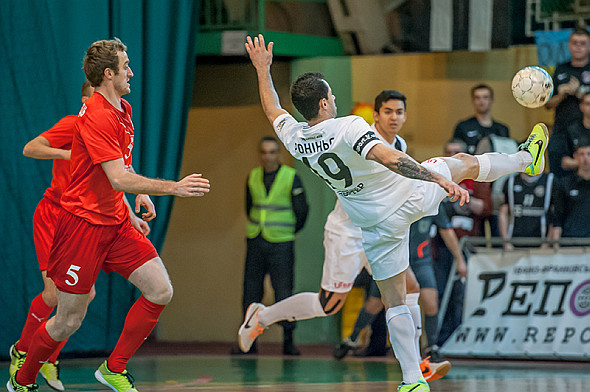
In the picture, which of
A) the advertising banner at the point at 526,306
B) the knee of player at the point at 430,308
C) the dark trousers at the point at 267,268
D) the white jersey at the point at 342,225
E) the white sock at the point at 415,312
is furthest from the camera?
the dark trousers at the point at 267,268

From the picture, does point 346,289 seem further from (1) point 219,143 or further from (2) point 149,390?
(1) point 219,143

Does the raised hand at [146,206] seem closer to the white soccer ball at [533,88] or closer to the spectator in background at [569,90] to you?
the white soccer ball at [533,88]

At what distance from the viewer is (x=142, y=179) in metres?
5.53

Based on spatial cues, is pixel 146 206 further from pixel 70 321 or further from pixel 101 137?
pixel 70 321

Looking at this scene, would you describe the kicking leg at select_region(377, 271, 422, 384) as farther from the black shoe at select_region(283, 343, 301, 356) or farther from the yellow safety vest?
the yellow safety vest

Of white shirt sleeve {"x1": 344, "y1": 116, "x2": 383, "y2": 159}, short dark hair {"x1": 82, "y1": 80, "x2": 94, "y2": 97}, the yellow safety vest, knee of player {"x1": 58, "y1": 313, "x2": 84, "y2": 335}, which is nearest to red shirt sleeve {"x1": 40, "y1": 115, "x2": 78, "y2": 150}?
short dark hair {"x1": 82, "y1": 80, "x2": 94, "y2": 97}

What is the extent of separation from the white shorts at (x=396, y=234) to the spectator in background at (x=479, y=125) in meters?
4.15

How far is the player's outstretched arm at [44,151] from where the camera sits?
6578 millimetres

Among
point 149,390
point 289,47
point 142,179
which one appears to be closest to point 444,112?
point 289,47

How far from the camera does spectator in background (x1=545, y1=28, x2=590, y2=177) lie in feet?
31.8

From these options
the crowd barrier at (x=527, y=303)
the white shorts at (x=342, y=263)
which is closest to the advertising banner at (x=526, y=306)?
the crowd barrier at (x=527, y=303)

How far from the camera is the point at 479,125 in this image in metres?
10.3

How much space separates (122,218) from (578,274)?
199 inches

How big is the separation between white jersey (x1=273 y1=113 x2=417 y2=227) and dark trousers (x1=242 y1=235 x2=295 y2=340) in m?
4.30
